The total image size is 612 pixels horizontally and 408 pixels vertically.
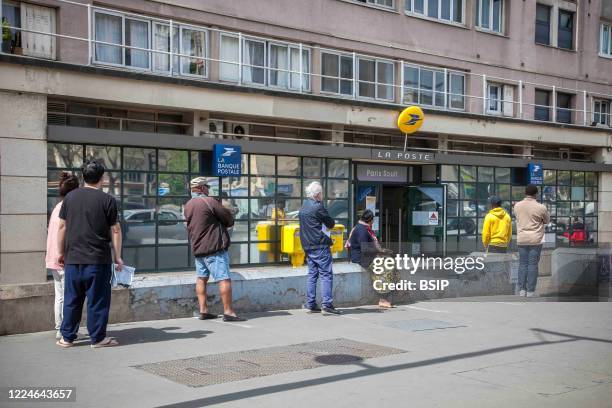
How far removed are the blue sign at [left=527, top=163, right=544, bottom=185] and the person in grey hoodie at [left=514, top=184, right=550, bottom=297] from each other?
44.6 feet

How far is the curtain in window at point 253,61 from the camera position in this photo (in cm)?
1833

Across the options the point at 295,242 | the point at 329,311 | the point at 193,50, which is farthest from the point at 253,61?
the point at 329,311

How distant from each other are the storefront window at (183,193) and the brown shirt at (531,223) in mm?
8301

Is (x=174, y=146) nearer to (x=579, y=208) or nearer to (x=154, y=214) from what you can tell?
(x=154, y=214)

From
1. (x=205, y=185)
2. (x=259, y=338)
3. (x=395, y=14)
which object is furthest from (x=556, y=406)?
(x=395, y=14)

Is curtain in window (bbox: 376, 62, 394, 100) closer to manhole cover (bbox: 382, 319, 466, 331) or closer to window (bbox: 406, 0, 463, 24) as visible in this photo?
window (bbox: 406, 0, 463, 24)

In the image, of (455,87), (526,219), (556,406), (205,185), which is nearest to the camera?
(556,406)

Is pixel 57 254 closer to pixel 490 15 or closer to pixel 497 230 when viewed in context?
pixel 497 230

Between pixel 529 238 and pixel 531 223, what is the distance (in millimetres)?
259

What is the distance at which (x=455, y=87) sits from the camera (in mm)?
23406

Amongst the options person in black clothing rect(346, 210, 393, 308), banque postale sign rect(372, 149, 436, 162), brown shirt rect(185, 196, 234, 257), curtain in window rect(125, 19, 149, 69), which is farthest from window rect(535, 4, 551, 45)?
brown shirt rect(185, 196, 234, 257)

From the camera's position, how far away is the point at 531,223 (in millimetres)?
11398

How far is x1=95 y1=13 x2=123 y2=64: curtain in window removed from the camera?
15938 millimetres

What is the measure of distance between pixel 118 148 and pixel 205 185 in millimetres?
7456
